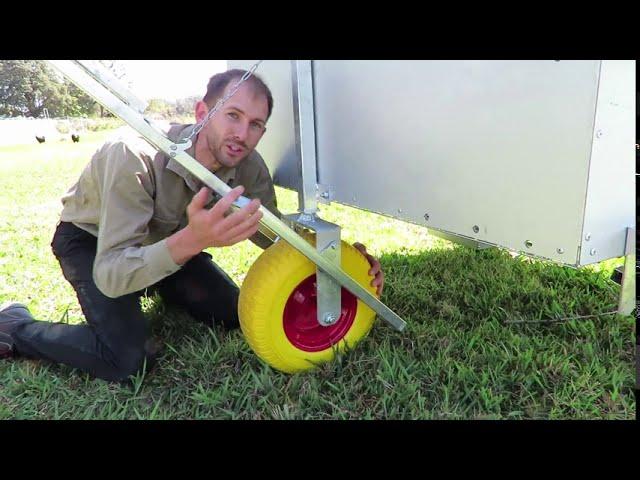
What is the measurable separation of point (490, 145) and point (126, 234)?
1136 mm

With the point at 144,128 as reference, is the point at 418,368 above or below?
below

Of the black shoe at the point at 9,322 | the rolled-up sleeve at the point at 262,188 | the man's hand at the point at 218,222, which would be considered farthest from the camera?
the rolled-up sleeve at the point at 262,188

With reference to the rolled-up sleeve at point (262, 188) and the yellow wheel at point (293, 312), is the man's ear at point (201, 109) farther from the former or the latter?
the yellow wheel at point (293, 312)

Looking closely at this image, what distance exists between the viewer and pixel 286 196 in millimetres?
4793

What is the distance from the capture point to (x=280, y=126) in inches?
90.3

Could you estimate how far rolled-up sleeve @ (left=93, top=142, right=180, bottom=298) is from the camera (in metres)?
1.47

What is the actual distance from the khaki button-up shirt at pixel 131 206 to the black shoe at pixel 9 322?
0.50 meters

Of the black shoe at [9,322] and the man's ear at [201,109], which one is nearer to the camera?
the man's ear at [201,109]

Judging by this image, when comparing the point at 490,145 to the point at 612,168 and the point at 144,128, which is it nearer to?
the point at 612,168

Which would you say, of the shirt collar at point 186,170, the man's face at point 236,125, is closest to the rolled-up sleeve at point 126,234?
the shirt collar at point 186,170

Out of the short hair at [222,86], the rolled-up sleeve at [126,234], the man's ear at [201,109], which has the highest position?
the short hair at [222,86]

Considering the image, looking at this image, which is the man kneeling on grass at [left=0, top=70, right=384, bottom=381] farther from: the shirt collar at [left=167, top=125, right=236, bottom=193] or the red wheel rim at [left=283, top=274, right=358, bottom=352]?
the red wheel rim at [left=283, top=274, right=358, bottom=352]

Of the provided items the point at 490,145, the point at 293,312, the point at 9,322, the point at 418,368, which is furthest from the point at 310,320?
the point at 9,322

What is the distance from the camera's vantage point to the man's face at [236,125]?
165 centimetres
